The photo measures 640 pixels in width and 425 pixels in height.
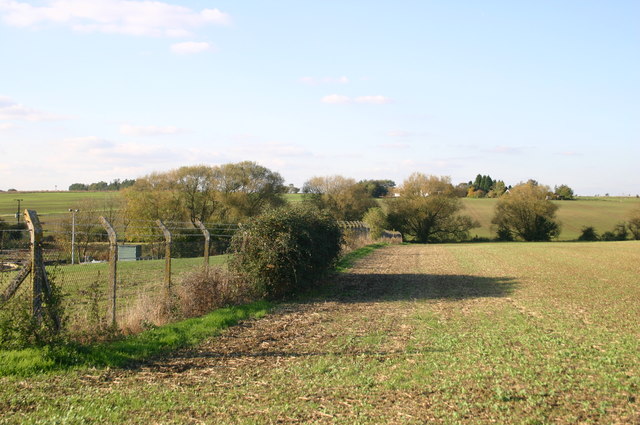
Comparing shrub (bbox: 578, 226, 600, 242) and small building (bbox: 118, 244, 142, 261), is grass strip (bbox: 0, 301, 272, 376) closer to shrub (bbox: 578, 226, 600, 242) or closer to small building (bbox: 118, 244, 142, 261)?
small building (bbox: 118, 244, 142, 261)

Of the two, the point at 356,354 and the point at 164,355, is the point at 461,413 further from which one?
the point at 164,355

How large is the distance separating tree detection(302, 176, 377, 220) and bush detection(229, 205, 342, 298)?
55.9 m

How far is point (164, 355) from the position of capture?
827 cm

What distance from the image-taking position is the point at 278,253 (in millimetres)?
14312

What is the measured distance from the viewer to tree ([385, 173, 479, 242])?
7400 cm

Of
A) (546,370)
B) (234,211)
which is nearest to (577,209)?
(234,211)

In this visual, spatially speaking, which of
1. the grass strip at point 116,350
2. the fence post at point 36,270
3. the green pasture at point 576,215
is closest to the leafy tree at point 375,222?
the green pasture at point 576,215

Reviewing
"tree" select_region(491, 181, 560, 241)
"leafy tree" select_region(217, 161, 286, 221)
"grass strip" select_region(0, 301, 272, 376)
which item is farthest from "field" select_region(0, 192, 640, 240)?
"grass strip" select_region(0, 301, 272, 376)

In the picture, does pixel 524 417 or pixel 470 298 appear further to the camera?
pixel 470 298

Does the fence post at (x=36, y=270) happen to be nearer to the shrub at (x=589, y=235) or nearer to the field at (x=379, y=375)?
the field at (x=379, y=375)

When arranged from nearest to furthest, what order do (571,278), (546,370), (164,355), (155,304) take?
1. (546,370)
2. (164,355)
3. (155,304)
4. (571,278)

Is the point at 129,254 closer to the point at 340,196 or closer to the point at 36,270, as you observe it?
the point at 36,270

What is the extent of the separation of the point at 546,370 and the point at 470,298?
7.67m

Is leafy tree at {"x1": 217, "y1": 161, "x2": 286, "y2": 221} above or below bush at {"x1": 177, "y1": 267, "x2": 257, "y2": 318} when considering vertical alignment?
above
